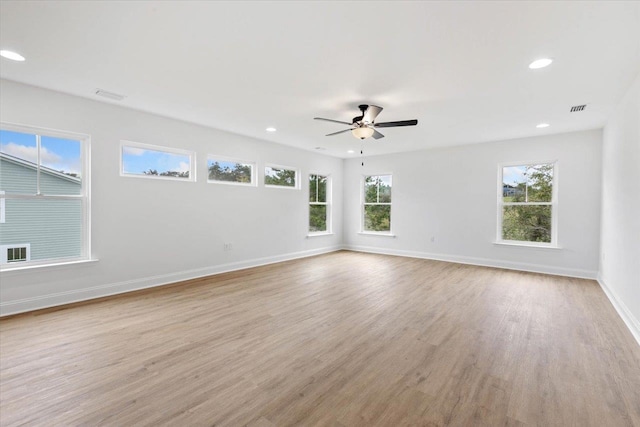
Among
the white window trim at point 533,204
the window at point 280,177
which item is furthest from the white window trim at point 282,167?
the white window trim at point 533,204

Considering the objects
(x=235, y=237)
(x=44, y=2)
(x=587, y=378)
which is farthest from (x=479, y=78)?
(x=235, y=237)

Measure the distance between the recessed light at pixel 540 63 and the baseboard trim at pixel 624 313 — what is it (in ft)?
8.63

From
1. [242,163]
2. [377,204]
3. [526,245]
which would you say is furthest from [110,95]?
[526,245]

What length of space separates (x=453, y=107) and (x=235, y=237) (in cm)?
430

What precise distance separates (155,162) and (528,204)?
22.6 ft

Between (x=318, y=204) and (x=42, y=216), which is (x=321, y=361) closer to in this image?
(x=42, y=216)

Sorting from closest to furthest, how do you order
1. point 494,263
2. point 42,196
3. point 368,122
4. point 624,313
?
point 624,313, point 42,196, point 368,122, point 494,263

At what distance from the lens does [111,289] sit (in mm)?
4098

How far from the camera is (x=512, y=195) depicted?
6.06 m

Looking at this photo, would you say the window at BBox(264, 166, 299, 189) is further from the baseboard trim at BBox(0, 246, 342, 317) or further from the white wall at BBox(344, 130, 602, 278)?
the white wall at BBox(344, 130, 602, 278)

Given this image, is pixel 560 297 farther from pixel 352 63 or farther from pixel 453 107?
pixel 352 63

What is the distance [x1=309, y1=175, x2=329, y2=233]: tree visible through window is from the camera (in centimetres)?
765

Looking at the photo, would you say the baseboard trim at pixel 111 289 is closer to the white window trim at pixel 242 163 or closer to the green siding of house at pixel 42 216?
the green siding of house at pixel 42 216

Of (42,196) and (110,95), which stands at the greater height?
(110,95)
